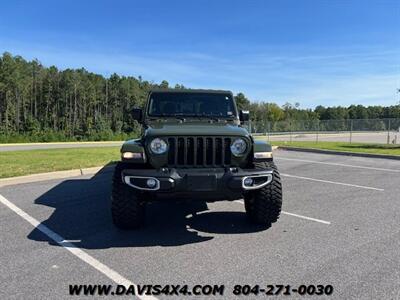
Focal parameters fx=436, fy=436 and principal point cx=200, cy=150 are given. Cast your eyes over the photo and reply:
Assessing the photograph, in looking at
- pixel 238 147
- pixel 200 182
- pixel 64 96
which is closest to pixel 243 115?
pixel 238 147

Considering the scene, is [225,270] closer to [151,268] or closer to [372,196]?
[151,268]

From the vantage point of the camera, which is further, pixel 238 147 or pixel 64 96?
pixel 64 96

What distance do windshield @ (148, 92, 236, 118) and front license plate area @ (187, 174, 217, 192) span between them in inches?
83.5

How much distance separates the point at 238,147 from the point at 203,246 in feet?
4.40

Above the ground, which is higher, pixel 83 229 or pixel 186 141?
pixel 186 141

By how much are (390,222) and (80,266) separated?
4463 millimetres

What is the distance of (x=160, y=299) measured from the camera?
367 cm

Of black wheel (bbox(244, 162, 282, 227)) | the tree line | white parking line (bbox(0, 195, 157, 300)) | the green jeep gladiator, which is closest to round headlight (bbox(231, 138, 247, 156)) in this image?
the green jeep gladiator

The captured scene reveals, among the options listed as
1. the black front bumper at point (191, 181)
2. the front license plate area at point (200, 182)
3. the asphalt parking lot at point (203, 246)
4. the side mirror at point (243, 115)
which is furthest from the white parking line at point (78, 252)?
the side mirror at point (243, 115)

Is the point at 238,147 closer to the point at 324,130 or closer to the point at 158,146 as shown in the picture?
the point at 158,146

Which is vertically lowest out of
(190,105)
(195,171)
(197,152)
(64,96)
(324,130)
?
(324,130)

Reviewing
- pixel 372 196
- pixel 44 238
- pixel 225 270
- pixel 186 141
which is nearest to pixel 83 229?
pixel 44 238

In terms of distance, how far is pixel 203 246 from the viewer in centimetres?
515

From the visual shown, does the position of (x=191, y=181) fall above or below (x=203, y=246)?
above
